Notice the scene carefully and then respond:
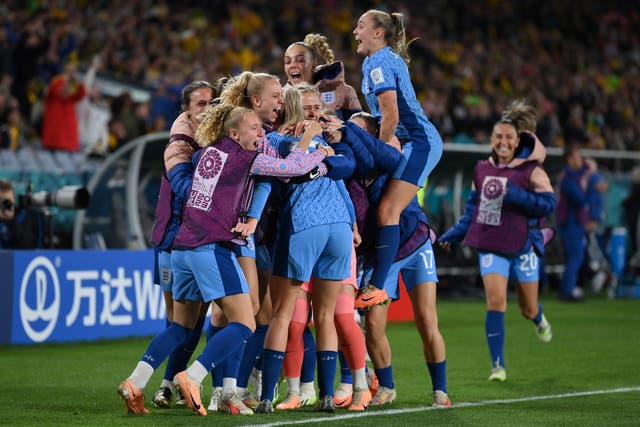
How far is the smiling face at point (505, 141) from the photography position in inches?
375

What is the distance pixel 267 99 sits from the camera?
7.02 m

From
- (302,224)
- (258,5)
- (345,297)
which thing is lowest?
(345,297)

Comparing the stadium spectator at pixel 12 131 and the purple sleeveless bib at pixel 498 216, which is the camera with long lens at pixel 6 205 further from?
the purple sleeveless bib at pixel 498 216

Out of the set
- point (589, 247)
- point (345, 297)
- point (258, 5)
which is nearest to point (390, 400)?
point (345, 297)

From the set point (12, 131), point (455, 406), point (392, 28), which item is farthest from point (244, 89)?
point (12, 131)

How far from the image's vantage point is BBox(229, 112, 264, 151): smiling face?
269 inches

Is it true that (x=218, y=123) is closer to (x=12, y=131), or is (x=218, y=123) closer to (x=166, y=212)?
(x=166, y=212)

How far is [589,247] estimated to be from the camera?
1983cm

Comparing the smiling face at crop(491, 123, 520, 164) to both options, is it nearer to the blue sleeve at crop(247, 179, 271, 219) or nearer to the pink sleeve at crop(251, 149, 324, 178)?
the pink sleeve at crop(251, 149, 324, 178)

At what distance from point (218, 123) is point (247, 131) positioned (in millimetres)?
176

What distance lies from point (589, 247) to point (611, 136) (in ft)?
21.0

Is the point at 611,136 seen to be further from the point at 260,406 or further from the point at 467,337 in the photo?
A: the point at 260,406

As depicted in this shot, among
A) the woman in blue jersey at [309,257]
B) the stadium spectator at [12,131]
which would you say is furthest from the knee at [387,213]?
the stadium spectator at [12,131]

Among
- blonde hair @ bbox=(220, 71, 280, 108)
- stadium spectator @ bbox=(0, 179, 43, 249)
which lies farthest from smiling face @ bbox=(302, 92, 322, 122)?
stadium spectator @ bbox=(0, 179, 43, 249)
